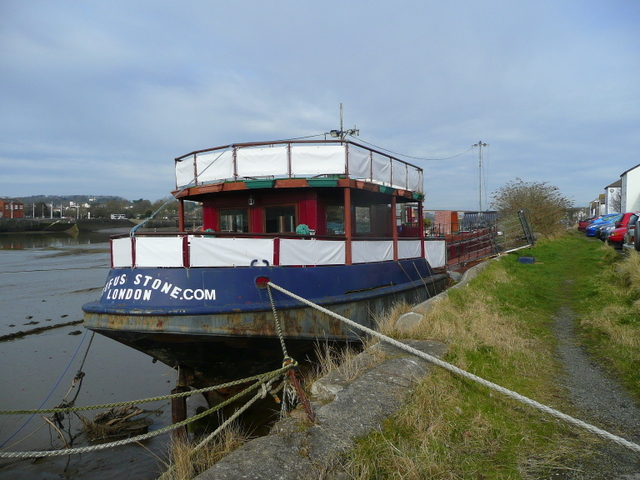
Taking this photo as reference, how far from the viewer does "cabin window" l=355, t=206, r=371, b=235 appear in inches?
400

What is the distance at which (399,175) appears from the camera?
10383mm

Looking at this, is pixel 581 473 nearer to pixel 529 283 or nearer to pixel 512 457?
pixel 512 457

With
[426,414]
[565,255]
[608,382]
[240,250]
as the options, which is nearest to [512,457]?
[426,414]

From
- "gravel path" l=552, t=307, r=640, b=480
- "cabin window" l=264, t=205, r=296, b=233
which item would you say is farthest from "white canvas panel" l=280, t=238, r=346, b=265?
"gravel path" l=552, t=307, r=640, b=480

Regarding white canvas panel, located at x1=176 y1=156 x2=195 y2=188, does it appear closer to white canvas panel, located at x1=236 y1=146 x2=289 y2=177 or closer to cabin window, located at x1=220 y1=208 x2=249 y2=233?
cabin window, located at x1=220 y1=208 x2=249 y2=233

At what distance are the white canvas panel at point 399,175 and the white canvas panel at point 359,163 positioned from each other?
4.06ft

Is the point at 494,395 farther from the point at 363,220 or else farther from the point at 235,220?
the point at 235,220

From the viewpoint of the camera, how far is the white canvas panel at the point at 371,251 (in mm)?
8844

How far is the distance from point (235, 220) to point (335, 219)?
193 centimetres

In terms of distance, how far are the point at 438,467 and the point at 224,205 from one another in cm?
719

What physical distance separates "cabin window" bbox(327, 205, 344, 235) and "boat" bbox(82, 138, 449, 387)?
25mm

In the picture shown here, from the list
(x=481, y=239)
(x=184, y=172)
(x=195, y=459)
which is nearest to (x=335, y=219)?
(x=184, y=172)

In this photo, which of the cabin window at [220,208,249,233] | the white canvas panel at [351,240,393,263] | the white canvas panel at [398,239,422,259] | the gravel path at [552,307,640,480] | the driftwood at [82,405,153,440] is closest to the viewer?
the gravel path at [552,307,640,480]

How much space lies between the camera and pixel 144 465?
6.98m
